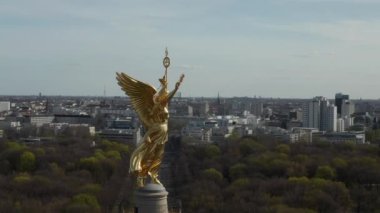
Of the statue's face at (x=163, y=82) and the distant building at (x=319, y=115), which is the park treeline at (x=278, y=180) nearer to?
the statue's face at (x=163, y=82)

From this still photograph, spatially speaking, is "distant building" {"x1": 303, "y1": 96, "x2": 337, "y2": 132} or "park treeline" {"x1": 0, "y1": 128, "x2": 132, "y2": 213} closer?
"park treeline" {"x1": 0, "y1": 128, "x2": 132, "y2": 213}

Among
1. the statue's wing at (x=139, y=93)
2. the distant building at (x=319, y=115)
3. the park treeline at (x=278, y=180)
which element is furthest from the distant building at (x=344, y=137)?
the statue's wing at (x=139, y=93)

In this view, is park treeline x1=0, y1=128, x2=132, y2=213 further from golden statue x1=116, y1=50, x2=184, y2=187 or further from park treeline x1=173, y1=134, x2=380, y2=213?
golden statue x1=116, y1=50, x2=184, y2=187

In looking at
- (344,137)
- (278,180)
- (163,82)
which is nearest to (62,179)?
(278,180)

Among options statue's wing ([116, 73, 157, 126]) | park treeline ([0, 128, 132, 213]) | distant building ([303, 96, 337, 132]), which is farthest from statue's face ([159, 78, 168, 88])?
distant building ([303, 96, 337, 132])

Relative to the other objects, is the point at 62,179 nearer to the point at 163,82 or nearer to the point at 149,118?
the point at 149,118

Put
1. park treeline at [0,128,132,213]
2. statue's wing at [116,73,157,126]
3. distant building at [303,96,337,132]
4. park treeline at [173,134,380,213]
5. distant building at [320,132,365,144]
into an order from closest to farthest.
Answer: statue's wing at [116,73,157,126] < park treeline at [0,128,132,213] < park treeline at [173,134,380,213] < distant building at [320,132,365,144] < distant building at [303,96,337,132]

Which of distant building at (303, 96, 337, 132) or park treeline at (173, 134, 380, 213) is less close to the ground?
distant building at (303, 96, 337, 132)
